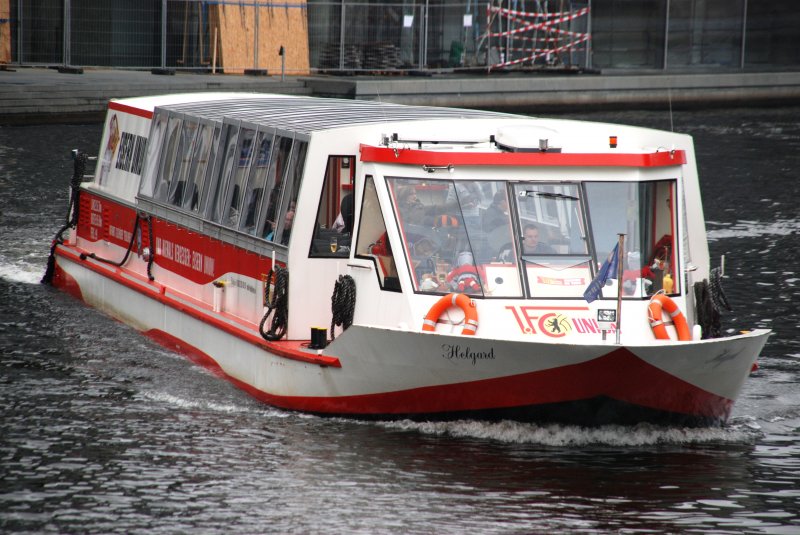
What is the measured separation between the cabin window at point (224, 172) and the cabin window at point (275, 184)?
1.00 m

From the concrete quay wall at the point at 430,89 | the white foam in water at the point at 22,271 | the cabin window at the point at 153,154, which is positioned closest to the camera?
the cabin window at the point at 153,154

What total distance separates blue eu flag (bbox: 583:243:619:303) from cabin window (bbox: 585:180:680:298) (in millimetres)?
381

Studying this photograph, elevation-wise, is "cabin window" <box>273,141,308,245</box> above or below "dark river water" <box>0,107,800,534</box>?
above

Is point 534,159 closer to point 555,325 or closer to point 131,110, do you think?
point 555,325

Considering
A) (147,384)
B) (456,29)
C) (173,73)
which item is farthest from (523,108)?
(147,384)

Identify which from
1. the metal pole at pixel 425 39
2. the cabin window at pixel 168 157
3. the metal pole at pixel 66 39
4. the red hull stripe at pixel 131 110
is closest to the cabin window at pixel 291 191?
the cabin window at pixel 168 157

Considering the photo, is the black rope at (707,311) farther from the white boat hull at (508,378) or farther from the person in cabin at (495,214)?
the person in cabin at (495,214)

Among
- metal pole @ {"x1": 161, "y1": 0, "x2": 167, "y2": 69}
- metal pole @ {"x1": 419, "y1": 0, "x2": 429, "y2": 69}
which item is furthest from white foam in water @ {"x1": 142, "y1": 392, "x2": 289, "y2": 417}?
metal pole @ {"x1": 419, "y1": 0, "x2": 429, "y2": 69}

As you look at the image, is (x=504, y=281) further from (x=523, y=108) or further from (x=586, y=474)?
(x=523, y=108)

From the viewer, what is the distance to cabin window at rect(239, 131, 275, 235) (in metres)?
14.5

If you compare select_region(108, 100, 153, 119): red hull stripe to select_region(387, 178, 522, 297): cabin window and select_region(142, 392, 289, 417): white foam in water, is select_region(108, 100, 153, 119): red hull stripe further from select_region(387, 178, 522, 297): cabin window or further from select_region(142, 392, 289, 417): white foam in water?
select_region(387, 178, 522, 297): cabin window

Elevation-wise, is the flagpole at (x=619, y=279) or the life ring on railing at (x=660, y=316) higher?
the flagpole at (x=619, y=279)

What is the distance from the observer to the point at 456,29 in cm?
4684

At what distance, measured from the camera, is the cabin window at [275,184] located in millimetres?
14070
